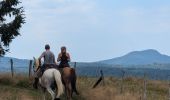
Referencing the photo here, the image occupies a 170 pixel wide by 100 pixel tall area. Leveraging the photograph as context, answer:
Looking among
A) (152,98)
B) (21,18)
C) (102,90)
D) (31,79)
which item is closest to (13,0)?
(21,18)

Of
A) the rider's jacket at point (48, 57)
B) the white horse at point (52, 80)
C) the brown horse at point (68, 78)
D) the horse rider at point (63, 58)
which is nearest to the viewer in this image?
the white horse at point (52, 80)

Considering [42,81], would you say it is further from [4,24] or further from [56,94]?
[4,24]

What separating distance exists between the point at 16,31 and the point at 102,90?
541 cm

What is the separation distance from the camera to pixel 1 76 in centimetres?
3300

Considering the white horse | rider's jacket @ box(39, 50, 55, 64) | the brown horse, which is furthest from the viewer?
rider's jacket @ box(39, 50, 55, 64)

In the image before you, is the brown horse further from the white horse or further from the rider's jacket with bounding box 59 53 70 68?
the white horse

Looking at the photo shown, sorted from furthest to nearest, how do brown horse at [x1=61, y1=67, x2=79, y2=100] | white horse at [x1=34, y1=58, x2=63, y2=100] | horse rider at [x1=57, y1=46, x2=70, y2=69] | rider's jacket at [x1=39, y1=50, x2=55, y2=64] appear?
horse rider at [x1=57, y1=46, x2=70, y2=69] < rider's jacket at [x1=39, y1=50, x2=55, y2=64] < brown horse at [x1=61, y1=67, x2=79, y2=100] < white horse at [x1=34, y1=58, x2=63, y2=100]

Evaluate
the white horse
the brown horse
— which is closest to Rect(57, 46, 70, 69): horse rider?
the brown horse

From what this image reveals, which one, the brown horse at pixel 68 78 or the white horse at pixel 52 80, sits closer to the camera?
the white horse at pixel 52 80

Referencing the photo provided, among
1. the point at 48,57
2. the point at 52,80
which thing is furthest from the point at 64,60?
the point at 52,80

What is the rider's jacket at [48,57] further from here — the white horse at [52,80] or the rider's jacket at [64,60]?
the white horse at [52,80]

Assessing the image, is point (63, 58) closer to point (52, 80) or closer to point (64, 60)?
point (64, 60)

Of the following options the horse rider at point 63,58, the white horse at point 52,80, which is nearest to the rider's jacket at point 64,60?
the horse rider at point 63,58

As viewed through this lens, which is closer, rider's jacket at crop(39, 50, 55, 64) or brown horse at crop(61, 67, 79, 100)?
brown horse at crop(61, 67, 79, 100)
